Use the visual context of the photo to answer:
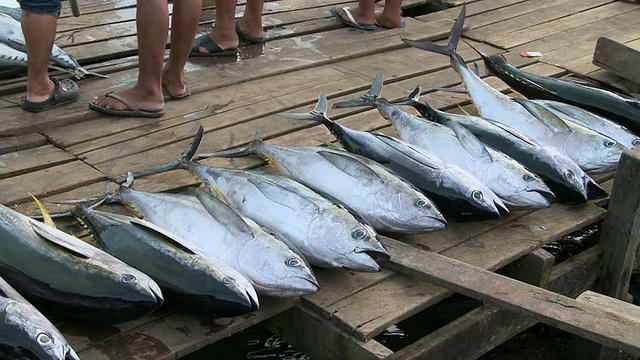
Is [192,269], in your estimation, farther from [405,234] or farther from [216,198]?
[405,234]

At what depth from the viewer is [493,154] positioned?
Answer: 3684 millimetres

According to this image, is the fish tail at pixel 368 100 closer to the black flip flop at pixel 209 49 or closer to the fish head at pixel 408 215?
the fish head at pixel 408 215

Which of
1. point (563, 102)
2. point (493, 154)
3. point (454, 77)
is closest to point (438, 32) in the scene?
point (454, 77)

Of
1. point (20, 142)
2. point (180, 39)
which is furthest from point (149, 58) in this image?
point (20, 142)

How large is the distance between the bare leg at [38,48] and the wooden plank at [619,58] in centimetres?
343

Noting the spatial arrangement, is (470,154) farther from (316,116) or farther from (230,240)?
(230,240)

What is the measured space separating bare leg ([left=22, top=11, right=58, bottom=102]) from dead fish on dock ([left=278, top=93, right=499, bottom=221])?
4.95 ft

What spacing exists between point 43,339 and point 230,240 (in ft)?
2.81

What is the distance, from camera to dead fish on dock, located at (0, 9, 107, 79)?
Answer: 14.9 feet

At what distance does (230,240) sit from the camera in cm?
297

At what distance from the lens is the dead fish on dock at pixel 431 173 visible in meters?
3.38

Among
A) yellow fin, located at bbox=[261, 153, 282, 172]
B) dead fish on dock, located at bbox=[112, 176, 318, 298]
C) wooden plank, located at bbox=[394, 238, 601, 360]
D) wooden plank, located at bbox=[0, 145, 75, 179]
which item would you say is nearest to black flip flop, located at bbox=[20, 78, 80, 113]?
wooden plank, located at bbox=[0, 145, 75, 179]

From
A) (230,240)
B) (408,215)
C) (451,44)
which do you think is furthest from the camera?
(451,44)

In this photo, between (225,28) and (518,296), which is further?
(225,28)
